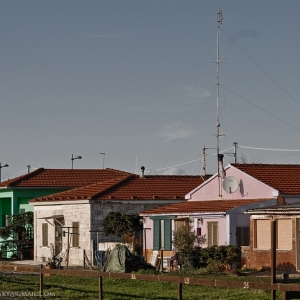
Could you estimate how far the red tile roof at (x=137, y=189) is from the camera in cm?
4409

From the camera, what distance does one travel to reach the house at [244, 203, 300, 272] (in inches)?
1344

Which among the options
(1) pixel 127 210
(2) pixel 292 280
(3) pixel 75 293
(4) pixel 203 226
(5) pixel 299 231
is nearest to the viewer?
(3) pixel 75 293

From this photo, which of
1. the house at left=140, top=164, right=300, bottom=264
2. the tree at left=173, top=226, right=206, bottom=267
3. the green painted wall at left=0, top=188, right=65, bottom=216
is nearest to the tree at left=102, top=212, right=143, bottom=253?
the house at left=140, top=164, right=300, bottom=264

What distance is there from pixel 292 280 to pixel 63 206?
1835 cm

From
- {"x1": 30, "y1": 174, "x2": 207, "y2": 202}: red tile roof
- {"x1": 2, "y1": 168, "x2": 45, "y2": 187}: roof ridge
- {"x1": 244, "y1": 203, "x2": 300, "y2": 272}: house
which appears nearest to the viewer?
{"x1": 244, "y1": 203, "x2": 300, "y2": 272}: house

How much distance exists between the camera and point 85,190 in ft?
153

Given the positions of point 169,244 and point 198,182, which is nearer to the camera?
point 169,244

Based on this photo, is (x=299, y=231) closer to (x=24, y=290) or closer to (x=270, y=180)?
(x=270, y=180)

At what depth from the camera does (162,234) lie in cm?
4050

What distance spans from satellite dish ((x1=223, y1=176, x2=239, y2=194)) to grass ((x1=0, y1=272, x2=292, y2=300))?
8921 millimetres

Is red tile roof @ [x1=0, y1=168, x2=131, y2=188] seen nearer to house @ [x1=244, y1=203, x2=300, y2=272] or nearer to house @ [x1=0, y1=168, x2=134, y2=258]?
house @ [x1=0, y1=168, x2=134, y2=258]

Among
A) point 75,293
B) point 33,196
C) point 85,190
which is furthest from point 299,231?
point 33,196

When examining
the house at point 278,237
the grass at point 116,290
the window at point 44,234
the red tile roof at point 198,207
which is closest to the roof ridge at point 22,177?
the window at point 44,234

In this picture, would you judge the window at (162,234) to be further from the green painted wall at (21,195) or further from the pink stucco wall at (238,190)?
the green painted wall at (21,195)
